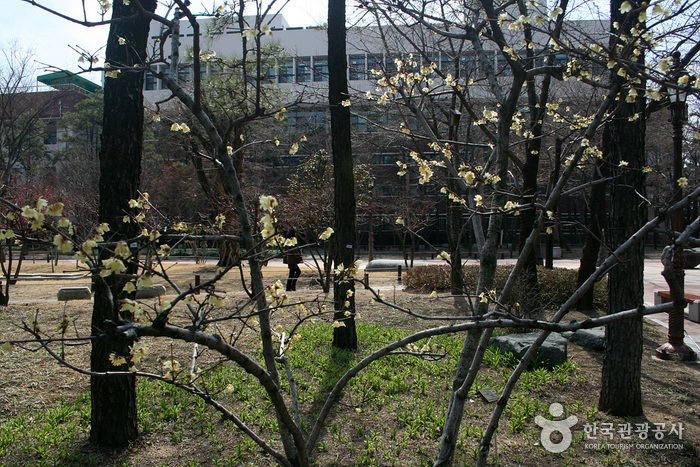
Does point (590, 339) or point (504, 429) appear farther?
point (590, 339)

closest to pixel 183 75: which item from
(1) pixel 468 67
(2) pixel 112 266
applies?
(1) pixel 468 67

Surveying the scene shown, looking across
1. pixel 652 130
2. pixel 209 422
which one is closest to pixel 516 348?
pixel 209 422

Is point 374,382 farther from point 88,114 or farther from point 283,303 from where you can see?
point 88,114

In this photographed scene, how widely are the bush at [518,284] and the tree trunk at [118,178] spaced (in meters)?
6.03

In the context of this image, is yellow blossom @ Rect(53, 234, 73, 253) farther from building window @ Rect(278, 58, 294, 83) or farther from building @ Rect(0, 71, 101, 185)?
building @ Rect(0, 71, 101, 185)

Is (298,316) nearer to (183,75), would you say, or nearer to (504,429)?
(504,429)

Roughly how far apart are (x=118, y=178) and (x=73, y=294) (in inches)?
Result: 307

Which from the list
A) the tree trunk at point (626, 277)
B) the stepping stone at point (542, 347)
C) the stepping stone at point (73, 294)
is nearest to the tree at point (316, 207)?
the stepping stone at point (73, 294)

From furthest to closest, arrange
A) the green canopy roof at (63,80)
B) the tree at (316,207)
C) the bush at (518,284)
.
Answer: the tree at (316,207), the bush at (518,284), the green canopy roof at (63,80)

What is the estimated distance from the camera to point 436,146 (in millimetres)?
4184

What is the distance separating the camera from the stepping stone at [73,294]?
10133 mm

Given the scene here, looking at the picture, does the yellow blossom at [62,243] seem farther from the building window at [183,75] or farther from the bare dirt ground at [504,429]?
the building window at [183,75]

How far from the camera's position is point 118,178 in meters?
3.86

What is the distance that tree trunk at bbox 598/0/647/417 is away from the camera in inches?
173
